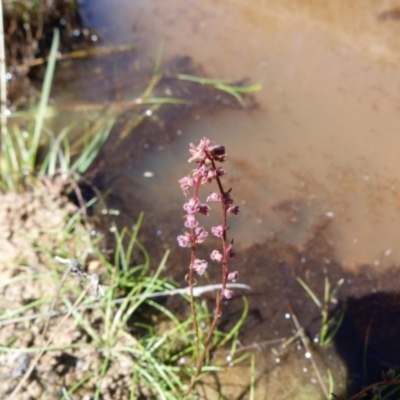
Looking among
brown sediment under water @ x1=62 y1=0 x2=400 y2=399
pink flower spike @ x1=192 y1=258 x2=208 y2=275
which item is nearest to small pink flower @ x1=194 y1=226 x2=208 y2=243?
pink flower spike @ x1=192 y1=258 x2=208 y2=275

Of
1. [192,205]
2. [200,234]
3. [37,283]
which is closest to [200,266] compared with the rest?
[200,234]

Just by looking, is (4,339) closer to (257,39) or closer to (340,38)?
(257,39)

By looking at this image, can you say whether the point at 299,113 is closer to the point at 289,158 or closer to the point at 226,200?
the point at 289,158

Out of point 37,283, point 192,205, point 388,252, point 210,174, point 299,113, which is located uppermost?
point 210,174

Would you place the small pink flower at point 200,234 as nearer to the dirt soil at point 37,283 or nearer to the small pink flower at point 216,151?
the small pink flower at point 216,151

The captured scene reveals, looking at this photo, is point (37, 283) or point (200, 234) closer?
point (200, 234)

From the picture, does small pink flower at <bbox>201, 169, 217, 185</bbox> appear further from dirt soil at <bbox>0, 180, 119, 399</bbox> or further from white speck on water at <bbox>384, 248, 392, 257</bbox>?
white speck on water at <bbox>384, 248, 392, 257</bbox>

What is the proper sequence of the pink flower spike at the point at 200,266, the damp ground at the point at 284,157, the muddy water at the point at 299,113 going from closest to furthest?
the pink flower spike at the point at 200,266
the damp ground at the point at 284,157
the muddy water at the point at 299,113

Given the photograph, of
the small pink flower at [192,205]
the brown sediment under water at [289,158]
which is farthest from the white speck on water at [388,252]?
the small pink flower at [192,205]

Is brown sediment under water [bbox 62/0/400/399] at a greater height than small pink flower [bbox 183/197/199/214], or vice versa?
small pink flower [bbox 183/197/199/214]
